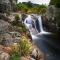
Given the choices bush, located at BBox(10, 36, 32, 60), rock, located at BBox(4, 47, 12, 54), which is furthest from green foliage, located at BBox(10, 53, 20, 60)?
rock, located at BBox(4, 47, 12, 54)

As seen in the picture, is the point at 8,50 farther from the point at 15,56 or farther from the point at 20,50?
the point at 15,56

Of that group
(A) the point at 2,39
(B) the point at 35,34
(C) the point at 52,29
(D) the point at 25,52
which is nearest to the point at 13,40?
(A) the point at 2,39

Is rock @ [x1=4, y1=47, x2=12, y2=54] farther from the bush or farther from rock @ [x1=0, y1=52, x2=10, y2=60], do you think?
rock @ [x1=0, y1=52, x2=10, y2=60]

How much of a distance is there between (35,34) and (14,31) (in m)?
4.32

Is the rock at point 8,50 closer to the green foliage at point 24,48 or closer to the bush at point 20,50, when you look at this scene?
the bush at point 20,50

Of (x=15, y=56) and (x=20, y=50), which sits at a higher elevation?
(x=20, y=50)

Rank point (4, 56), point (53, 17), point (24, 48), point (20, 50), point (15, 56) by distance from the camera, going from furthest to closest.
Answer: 1. point (53, 17)
2. point (24, 48)
3. point (20, 50)
4. point (15, 56)
5. point (4, 56)

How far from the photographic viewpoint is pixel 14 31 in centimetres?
1385

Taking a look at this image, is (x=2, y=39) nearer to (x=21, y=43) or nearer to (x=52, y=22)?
(x=21, y=43)

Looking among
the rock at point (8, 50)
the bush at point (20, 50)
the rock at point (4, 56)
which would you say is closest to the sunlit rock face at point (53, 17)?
the bush at point (20, 50)

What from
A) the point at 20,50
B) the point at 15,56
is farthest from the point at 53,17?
the point at 15,56

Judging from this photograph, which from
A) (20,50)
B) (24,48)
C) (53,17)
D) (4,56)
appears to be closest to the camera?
(4,56)

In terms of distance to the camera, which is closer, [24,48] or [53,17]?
[24,48]

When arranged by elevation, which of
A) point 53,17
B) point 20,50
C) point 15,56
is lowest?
point 15,56
